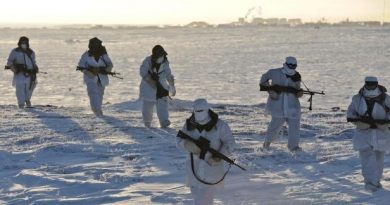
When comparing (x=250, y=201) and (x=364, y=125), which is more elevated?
(x=364, y=125)

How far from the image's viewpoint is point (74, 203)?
6.97 meters

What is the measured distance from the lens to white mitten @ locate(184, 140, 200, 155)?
602 centimetres

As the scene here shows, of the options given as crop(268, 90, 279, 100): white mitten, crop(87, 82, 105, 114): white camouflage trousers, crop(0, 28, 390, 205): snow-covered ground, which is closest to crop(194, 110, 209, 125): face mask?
crop(0, 28, 390, 205): snow-covered ground

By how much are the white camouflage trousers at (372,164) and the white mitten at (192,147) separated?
2315 millimetres

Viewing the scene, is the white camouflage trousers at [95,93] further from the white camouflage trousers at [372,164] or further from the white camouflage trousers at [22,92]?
the white camouflage trousers at [372,164]

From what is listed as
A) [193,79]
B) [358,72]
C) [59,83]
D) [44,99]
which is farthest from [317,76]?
[44,99]

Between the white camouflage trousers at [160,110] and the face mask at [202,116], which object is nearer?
the face mask at [202,116]

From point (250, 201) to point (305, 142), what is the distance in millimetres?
3854

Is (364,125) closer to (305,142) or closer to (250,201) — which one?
(250,201)

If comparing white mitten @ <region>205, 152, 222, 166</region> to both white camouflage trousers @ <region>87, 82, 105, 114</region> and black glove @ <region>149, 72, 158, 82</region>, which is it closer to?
black glove @ <region>149, 72, 158, 82</region>

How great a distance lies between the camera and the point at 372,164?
733cm

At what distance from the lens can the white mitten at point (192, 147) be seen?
602cm

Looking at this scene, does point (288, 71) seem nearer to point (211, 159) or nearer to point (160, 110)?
point (160, 110)

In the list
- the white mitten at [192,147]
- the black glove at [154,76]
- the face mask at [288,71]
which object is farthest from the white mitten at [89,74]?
the white mitten at [192,147]
